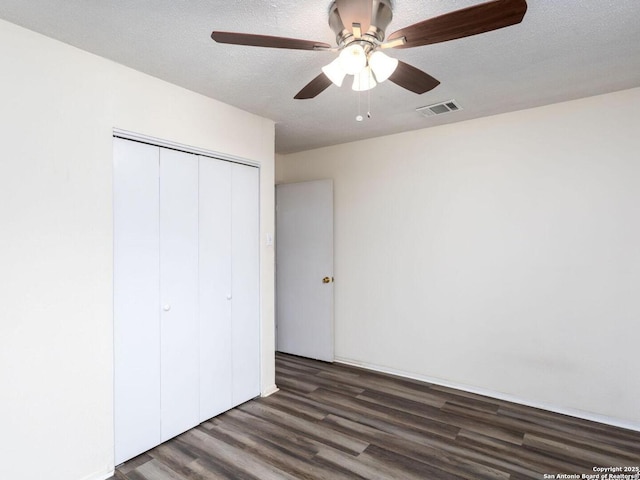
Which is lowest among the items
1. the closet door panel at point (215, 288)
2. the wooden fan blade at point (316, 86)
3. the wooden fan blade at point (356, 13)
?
the closet door panel at point (215, 288)

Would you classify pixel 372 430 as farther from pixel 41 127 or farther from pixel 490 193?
pixel 41 127

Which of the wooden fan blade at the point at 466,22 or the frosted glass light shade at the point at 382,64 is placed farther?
the frosted glass light shade at the point at 382,64

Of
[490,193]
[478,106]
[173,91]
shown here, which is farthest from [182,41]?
[490,193]

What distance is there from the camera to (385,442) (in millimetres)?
2461

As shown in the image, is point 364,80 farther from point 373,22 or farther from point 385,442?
point 385,442

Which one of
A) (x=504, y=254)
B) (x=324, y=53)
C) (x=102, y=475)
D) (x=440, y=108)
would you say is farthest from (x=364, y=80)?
(x=102, y=475)

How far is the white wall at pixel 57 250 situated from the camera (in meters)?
1.79

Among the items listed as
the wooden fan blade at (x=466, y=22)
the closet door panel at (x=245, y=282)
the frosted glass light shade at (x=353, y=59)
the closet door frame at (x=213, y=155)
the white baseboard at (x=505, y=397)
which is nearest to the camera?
the wooden fan blade at (x=466, y=22)

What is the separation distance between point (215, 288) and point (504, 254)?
2488mm

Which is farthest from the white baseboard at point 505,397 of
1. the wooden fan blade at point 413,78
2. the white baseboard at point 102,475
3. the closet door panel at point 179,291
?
the wooden fan blade at point 413,78

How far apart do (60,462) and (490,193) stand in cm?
360

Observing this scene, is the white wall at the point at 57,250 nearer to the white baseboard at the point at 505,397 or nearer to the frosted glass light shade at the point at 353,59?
the frosted glass light shade at the point at 353,59

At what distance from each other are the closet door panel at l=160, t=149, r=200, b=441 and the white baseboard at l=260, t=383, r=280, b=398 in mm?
655

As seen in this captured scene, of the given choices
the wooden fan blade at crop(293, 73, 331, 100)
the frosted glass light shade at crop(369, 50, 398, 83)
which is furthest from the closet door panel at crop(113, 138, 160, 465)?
the frosted glass light shade at crop(369, 50, 398, 83)
